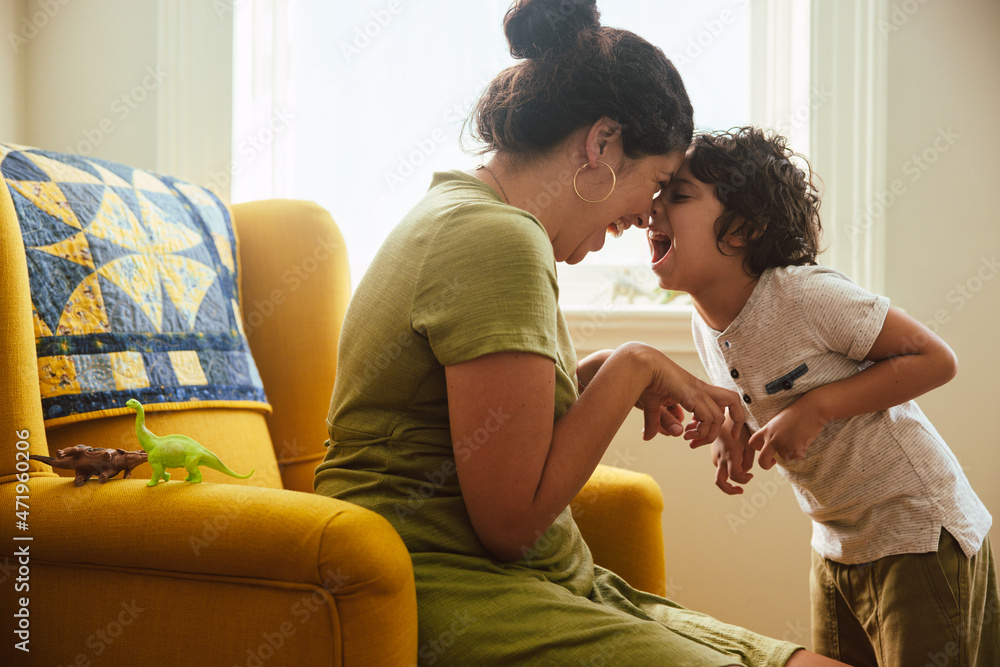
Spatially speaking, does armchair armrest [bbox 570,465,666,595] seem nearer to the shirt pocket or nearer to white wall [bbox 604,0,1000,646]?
the shirt pocket

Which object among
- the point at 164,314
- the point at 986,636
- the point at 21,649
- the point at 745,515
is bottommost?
the point at 745,515

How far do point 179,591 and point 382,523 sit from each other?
215 mm

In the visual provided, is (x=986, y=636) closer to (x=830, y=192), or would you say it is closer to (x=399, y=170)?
(x=830, y=192)

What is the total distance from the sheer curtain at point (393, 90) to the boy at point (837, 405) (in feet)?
2.81

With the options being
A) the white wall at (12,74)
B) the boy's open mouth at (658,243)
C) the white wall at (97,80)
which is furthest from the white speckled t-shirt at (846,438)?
the white wall at (12,74)

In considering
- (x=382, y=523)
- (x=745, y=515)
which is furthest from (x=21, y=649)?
(x=745, y=515)

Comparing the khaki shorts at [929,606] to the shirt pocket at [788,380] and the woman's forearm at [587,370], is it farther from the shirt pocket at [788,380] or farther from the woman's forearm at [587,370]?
the woman's forearm at [587,370]

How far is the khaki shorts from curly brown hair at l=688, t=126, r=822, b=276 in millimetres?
506

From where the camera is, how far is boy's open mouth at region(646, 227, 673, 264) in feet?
3.96

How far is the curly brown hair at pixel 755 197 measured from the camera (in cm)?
114

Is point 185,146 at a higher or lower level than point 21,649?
higher

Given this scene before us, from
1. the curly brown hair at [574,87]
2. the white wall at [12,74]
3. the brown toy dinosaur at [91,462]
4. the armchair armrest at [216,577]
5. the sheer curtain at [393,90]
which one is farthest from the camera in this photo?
the sheer curtain at [393,90]

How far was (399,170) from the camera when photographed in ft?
7.04

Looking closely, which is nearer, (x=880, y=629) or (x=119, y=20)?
(x=880, y=629)
